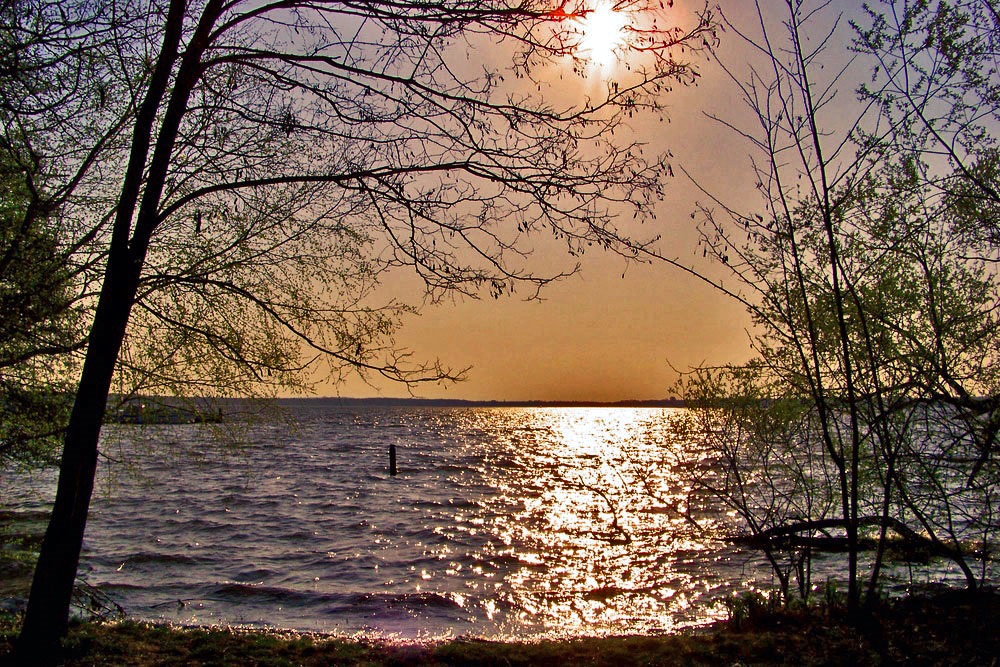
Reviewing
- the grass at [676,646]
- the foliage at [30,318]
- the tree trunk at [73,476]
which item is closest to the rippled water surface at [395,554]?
the foliage at [30,318]

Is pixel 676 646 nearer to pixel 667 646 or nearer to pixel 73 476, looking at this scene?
pixel 667 646

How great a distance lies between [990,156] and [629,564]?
15019mm

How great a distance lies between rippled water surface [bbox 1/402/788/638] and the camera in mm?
14133

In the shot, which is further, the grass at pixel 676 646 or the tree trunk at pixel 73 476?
the grass at pixel 676 646

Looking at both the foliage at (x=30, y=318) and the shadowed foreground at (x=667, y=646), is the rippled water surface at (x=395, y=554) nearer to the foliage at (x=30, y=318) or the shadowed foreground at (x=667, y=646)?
the foliage at (x=30, y=318)

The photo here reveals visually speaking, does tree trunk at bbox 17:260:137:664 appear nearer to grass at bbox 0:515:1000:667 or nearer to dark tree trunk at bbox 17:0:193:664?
dark tree trunk at bbox 17:0:193:664

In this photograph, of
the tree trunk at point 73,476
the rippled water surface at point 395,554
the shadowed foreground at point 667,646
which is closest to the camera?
the tree trunk at point 73,476

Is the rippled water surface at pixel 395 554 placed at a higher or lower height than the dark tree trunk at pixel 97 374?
→ lower

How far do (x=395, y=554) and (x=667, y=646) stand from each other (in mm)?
13212

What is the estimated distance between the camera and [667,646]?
9328 mm

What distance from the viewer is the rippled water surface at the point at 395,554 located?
1413 centimetres

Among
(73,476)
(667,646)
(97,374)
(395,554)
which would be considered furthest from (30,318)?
(395,554)

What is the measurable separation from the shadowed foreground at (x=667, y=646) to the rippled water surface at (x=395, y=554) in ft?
7.77

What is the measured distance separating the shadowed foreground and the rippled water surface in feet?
7.77
